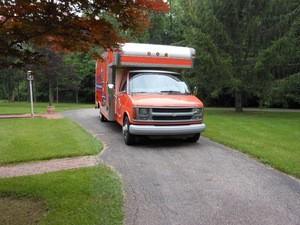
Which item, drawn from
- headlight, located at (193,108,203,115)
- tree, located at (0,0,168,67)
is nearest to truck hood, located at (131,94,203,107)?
headlight, located at (193,108,203,115)

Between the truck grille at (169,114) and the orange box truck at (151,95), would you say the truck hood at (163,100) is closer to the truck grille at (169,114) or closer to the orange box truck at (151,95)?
the orange box truck at (151,95)

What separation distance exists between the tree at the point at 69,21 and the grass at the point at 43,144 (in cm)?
345

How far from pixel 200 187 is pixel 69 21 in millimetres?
3381

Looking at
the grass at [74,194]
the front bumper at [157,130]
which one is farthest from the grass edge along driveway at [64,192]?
the front bumper at [157,130]

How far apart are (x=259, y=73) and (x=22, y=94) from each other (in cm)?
4621

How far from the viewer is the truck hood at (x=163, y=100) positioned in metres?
8.27

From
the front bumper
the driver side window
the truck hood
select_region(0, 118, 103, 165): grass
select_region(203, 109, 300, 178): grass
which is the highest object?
the driver side window

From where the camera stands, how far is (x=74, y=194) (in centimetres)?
492

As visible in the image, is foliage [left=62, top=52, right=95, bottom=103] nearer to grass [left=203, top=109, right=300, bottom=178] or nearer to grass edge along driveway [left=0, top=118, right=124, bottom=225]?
grass [left=203, top=109, right=300, bottom=178]

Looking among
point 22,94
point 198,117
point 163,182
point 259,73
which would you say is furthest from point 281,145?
point 22,94

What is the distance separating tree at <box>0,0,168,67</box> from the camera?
399cm

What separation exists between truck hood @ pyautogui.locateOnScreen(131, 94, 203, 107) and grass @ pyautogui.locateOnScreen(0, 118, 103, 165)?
64.0 inches

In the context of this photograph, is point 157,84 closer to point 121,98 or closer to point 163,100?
point 163,100

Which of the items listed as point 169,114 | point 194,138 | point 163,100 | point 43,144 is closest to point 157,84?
point 163,100
